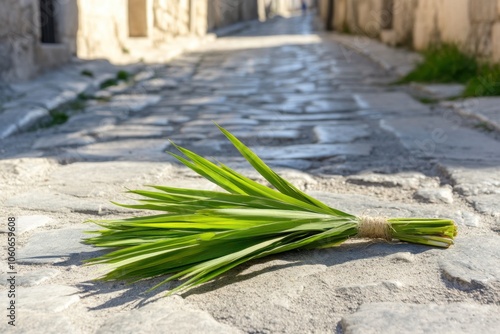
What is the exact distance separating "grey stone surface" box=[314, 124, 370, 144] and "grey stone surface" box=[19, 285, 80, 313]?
195 centimetres

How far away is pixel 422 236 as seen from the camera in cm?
163

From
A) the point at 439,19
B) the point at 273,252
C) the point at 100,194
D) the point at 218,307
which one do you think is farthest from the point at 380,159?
the point at 439,19

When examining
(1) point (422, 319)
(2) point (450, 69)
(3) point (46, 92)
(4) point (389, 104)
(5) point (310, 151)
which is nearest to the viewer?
(1) point (422, 319)

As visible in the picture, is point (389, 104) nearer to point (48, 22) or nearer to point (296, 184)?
point (296, 184)

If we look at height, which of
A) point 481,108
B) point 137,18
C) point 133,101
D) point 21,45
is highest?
point 137,18

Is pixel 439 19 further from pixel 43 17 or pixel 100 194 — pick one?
pixel 100 194

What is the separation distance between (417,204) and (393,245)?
17.9 inches

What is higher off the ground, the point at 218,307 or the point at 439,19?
the point at 439,19

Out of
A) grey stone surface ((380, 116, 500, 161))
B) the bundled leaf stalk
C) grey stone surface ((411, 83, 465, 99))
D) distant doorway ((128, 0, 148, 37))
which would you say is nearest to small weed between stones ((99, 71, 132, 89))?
grey stone surface ((411, 83, 465, 99))

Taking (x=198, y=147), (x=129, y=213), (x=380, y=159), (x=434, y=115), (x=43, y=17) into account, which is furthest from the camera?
(x=43, y=17)

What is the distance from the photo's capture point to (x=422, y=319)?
1.25 meters

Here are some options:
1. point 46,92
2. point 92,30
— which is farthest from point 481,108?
point 92,30

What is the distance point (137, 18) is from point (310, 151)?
6.64 meters

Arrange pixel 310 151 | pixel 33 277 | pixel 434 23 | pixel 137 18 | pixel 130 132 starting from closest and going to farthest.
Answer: pixel 33 277 → pixel 310 151 → pixel 130 132 → pixel 434 23 → pixel 137 18
